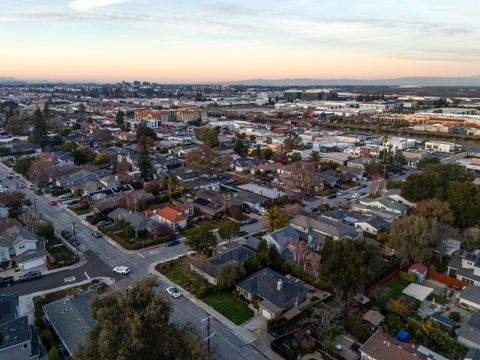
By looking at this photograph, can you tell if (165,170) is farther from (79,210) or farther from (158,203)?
(79,210)

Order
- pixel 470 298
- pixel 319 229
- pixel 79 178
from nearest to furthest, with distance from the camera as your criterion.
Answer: pixel 470 298 → pixel 319 229 → pixel 79 178

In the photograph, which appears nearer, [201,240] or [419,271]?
[419,271]

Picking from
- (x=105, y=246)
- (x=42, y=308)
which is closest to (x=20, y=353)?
(x=42, y=308)

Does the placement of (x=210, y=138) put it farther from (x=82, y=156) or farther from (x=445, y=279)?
(x=445, y=279)

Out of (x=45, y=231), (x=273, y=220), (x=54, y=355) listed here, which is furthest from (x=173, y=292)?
(x=45, y=231)

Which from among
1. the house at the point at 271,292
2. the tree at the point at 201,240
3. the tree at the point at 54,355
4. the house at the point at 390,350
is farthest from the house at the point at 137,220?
the house at the point at 390,350

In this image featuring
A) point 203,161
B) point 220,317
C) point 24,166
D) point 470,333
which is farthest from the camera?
point 24,166

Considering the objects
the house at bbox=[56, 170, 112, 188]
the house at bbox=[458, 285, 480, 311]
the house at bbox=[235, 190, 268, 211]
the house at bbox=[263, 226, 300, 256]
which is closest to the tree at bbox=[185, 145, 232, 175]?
the house at bbox=[235, 190, 268, 211]
